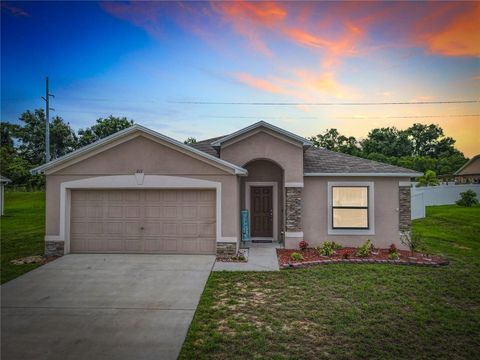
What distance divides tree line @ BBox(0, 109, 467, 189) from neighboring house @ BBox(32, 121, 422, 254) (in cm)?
2566

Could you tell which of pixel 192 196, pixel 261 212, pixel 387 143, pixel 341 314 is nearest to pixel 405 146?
pixel 387 143

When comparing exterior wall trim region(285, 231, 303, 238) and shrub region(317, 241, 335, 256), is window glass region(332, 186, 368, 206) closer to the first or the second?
shrub region(317, 241, 335, 256)

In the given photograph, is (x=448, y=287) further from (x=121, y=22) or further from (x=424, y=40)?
(x=121, y=22)

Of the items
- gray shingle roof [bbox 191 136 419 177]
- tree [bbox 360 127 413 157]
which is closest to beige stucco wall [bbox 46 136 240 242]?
gray shingle roof [bbox 191 136 419 177]

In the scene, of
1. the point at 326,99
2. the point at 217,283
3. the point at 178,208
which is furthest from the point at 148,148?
the point at 326,99

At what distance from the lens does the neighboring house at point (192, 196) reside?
9.94 meters

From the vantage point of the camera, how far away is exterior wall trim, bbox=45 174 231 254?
9922 mm

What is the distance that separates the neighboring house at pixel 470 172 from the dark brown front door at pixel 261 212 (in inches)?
1343

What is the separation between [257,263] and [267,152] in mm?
4107

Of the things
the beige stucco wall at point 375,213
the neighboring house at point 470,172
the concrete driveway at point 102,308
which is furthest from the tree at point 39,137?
the neighboring house at point 470,172

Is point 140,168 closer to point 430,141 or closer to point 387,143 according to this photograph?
point 387,143

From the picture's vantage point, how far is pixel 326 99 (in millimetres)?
20641

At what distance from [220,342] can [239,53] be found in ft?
45.8

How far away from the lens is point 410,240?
35.1ft
